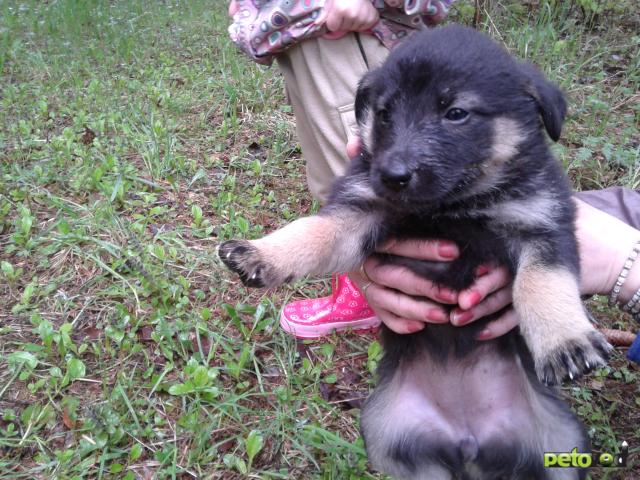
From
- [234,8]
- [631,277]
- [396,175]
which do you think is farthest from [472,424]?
[234,8]

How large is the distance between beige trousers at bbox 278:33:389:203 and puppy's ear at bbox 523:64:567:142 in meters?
0.99

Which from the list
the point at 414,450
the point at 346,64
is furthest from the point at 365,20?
the point at 414,450

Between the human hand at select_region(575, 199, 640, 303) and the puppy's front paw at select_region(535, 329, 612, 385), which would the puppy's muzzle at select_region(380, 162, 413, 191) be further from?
the human hand at select_region(575, 199, 640, 303)

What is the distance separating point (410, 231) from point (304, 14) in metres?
1.37

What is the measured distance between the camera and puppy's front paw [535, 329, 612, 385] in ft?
5.81

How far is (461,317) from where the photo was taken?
2100 mm

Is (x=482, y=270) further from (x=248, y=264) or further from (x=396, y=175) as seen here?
(x=248, y=264)

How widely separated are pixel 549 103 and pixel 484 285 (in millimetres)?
708

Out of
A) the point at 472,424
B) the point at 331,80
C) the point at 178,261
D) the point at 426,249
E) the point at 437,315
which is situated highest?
the point at 331,80

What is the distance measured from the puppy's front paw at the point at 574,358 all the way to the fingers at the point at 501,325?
0.32 meters

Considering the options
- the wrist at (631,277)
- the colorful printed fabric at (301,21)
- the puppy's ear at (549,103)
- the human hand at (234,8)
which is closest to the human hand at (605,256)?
the wrist at (631,277)

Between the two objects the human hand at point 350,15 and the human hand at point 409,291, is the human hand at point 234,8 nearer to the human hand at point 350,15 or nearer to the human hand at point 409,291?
the human hand at point 350,15

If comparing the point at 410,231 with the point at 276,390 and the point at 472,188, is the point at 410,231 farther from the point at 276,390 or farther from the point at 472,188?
the point at 276,390

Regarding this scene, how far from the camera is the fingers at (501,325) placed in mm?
2139
